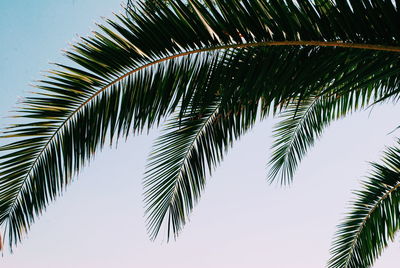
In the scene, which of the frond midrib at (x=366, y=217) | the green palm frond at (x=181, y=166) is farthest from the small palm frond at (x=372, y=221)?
the green palm frond at (x=181, y=166)

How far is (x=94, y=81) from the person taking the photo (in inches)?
77.0

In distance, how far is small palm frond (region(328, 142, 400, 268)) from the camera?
369cm

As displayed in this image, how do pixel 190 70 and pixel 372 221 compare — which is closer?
pixel 190 70

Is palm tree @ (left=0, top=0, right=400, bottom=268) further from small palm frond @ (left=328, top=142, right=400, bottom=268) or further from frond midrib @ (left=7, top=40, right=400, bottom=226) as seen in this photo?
small palm frond @ (left=328, top=142, right=400, bottom=268)

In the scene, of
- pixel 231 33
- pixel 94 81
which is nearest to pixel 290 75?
pixel 231 33

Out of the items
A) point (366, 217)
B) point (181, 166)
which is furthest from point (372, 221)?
point (181, 166)

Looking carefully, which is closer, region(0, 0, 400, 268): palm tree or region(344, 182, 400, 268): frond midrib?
region(0, 0, 400, 268): palm tree

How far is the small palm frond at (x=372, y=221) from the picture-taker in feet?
12.1

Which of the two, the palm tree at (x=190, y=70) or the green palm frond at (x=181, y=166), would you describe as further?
the green palm frond at (x=181, y=166)

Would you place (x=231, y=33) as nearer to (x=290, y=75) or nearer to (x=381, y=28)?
(x=290, y=75)

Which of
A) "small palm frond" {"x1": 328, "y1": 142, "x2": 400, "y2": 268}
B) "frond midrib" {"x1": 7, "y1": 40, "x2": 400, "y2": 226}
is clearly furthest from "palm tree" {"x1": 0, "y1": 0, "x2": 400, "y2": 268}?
"small palm frond" {"x1": 328, "y1": 142, "x2": 400, "y2": 268}

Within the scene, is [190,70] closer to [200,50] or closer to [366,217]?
[200,50]

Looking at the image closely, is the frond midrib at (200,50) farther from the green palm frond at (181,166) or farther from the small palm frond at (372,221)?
the small palm frond at (372,221)

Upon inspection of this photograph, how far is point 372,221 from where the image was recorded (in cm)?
390
